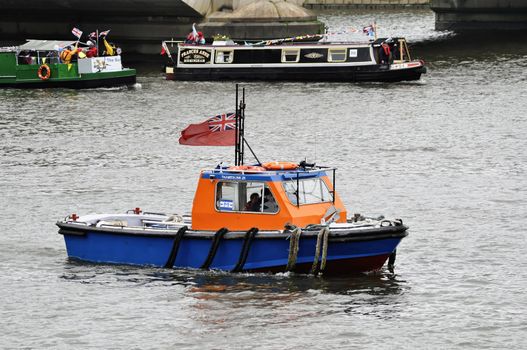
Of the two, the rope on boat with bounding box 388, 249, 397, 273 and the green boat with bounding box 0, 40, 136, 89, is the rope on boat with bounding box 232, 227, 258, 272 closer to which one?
the rope on boat with bounding box 388, 249, 397, 273

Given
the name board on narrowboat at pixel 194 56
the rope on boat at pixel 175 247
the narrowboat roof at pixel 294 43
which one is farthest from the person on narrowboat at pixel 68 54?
the rope on boat at pixel 175 247

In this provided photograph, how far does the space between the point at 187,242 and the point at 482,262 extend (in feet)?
23.9

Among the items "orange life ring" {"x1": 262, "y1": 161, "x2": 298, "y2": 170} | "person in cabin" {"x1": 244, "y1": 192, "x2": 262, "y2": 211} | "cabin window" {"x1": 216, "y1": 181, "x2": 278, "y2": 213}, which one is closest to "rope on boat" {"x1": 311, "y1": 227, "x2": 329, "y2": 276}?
"cabin window" {"x1": 216, "y1": 181, "x2": 278, "y2": 213}

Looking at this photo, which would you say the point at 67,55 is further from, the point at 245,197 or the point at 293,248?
the point at 293,248

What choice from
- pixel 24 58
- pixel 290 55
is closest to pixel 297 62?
pixel 290 55

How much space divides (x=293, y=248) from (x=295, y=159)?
20.1 metres

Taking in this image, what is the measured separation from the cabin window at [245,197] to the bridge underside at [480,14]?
74983mm

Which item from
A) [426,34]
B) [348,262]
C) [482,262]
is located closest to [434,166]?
[482,262]

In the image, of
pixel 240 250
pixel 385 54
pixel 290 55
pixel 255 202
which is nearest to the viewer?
pixel 240 250

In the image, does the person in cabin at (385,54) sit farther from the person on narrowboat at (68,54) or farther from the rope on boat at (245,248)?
the rope on boat at (245,248)

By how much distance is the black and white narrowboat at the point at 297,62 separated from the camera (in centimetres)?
7600

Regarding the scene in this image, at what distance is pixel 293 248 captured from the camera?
30.9m

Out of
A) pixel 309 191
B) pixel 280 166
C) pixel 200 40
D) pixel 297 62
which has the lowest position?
pixel 309 191

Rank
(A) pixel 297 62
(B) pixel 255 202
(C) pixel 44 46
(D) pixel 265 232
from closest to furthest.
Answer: (D) pixel 265 232, (B) pixel 255 202, (C) pixel 44 46, (A) pixel 297 62
